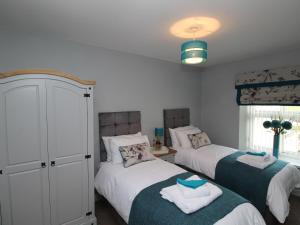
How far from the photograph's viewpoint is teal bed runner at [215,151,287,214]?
2141 millimetres

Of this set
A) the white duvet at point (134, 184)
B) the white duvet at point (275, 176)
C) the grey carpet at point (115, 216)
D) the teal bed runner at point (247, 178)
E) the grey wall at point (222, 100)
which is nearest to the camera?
the white duvet at point (134, 184)

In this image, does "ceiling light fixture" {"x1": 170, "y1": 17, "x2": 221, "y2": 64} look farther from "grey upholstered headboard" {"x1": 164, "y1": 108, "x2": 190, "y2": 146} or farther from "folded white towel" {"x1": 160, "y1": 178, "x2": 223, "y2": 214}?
"grey upholstered headboard" {"x1": 164, "y1": 108, "x2": 190, "y2": 146}

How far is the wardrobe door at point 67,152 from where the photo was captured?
1.91 metres

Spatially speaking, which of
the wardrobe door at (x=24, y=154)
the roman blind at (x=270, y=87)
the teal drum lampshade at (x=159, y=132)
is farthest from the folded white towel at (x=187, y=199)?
the roman blind at (x=270, y=87)

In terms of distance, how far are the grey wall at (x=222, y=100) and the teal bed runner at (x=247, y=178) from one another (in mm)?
1257

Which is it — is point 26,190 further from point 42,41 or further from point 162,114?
point 162,114

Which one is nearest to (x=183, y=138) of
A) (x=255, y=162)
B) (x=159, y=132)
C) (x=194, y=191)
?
(x=159, y=132)

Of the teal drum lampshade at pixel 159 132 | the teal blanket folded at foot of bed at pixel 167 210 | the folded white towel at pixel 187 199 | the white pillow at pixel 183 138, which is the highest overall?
the teal drum lampshade at pixel 159 132

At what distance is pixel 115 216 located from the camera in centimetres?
243

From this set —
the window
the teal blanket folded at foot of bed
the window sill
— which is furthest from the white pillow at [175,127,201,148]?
the window sill

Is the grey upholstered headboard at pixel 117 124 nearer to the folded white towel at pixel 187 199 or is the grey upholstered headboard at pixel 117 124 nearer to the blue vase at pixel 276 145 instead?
the folded white towel at pixel 187 199

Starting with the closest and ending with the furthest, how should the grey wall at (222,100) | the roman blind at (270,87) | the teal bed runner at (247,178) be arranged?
the teal bed runner at (247,178)
the roman blind at (270,87)
the grey wall at (222,100)

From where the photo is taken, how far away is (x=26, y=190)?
5.86 feet

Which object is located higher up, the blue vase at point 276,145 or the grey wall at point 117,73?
the grey wall at point 117,73
